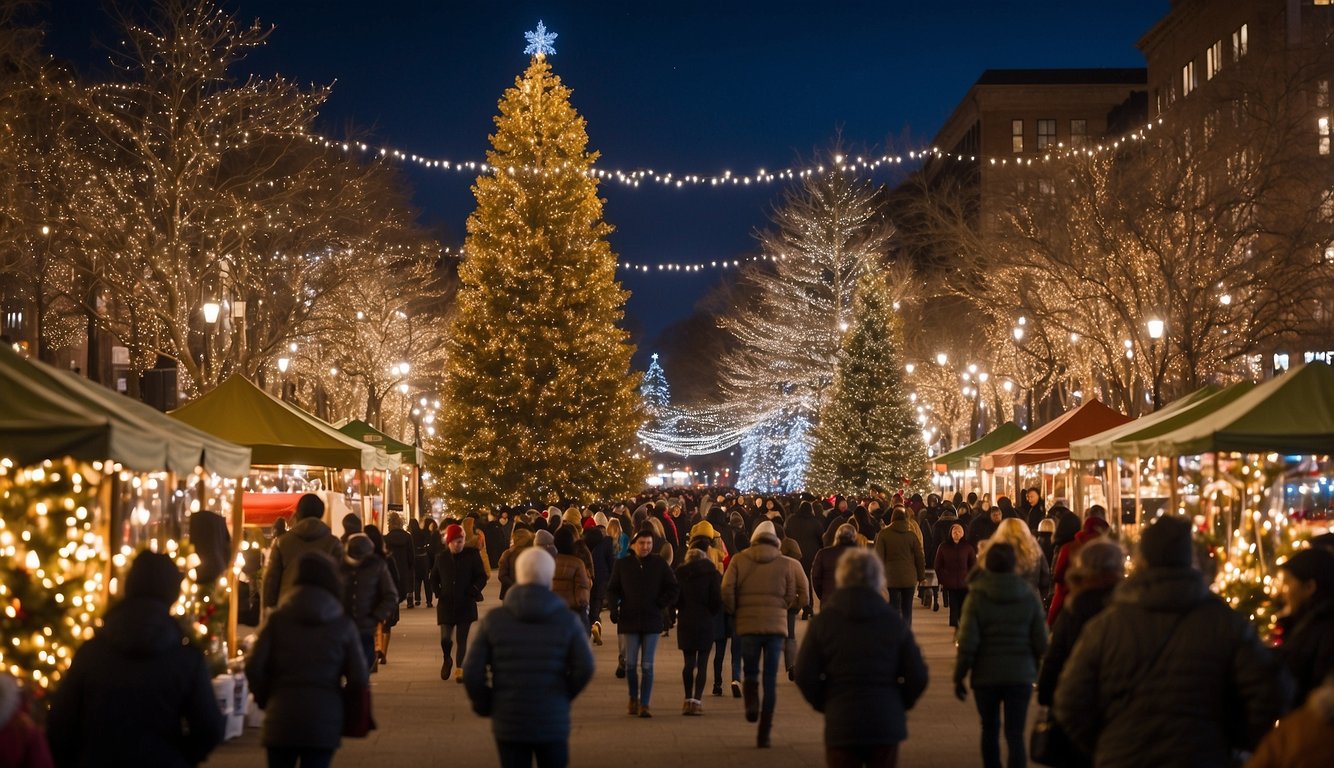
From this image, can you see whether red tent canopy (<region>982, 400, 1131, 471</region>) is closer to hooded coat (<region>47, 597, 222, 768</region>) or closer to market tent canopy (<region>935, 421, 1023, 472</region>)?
market tent canopy (<region>935, 421, 1023, 472</region>)

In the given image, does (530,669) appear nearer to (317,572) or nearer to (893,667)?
(317,572)

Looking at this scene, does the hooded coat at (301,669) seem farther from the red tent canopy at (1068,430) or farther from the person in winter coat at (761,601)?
the red tent canopy at (1068,430)

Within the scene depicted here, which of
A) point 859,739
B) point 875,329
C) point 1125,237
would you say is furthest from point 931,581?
point 875,329

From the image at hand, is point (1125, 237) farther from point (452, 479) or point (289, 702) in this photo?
point (289, 702)

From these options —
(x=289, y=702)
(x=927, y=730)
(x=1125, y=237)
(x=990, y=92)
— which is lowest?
(x=927, y=730)

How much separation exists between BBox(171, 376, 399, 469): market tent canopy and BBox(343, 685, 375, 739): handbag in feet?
35.3

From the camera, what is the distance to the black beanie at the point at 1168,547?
6.91 m

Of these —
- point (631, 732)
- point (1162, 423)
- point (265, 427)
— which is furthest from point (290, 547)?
point (1162, 423)

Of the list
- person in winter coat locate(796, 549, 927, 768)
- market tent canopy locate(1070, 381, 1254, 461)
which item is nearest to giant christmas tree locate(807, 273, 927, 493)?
market tent canopy locate(1070, 381, 1254, 461)

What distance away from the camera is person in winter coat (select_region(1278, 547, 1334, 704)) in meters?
7.66

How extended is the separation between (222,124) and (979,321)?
36.4 meters

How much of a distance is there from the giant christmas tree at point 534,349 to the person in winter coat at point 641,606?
29.6 metres

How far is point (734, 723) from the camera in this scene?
48.2 ft

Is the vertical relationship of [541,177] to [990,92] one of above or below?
below
